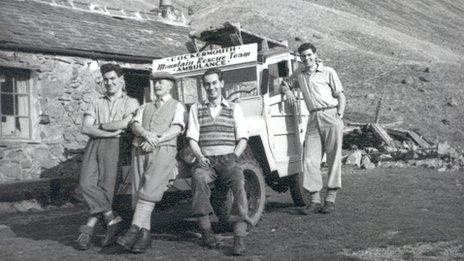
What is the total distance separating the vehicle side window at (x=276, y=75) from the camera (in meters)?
8.06

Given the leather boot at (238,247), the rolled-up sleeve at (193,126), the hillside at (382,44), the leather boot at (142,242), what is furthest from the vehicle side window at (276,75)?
the hillside at (382,44)

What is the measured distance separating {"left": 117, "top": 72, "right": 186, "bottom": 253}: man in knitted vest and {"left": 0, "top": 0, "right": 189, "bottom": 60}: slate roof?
245 inches

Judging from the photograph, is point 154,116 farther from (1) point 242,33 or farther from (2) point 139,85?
(2) point 139,85

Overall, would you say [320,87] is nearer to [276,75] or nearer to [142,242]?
[276,75]

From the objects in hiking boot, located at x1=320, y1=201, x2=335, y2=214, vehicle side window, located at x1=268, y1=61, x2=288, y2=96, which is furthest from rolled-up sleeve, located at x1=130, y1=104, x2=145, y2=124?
hiking boot, located at x1=320, y1=201, x2=335, y2=214

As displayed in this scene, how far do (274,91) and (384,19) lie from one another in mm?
36511

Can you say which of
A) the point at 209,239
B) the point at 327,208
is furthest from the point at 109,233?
the point at 327,208

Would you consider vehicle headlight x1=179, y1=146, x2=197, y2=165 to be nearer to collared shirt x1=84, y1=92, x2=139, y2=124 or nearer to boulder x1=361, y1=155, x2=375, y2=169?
collared shirt x1=84, y1=92, x2=139, y2=124

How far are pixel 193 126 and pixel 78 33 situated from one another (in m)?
8.12

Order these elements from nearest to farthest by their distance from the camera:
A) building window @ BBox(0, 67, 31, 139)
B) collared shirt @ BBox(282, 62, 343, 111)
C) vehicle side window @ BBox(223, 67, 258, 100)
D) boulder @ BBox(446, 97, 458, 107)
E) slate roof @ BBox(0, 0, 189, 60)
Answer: collared shirt @ BBox(282, 62, 343, 111) → vehicle side window @ BBox(223, 67, 258, 100) → building window @ BBox(0, 67, 31, 139) → slate roof @ BBox(0, 0, 189, 60) → boulder @ BBox(446, 97, 458, 107)

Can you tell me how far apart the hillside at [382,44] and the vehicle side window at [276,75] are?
400 inches

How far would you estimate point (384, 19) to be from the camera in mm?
41625

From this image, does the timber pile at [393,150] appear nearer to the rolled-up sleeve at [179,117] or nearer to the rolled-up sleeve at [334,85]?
the rolled-up sleeve at [334,85]

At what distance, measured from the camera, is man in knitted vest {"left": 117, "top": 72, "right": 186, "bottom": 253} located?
17.4 ft
